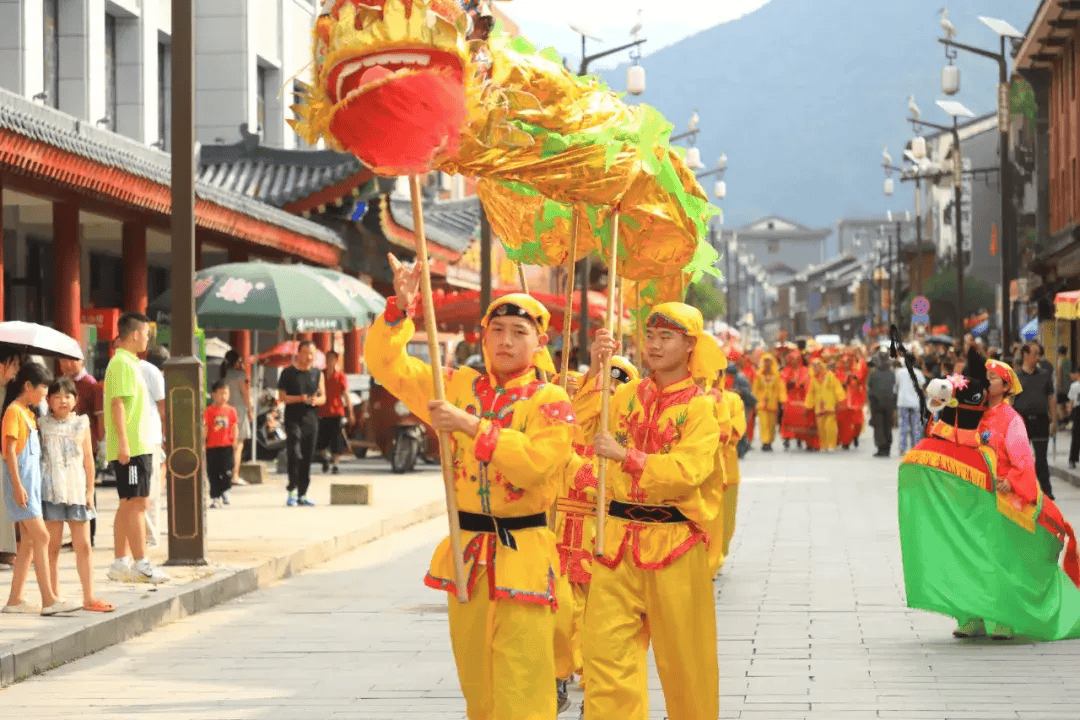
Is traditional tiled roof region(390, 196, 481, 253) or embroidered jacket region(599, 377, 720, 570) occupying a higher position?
traditional tiled roof region(390, 196, 481, 253)

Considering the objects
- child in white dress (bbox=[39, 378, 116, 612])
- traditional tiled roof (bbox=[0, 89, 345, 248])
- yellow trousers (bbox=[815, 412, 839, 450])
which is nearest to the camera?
child in white dress (bbox=[39, 378, 116, 612])

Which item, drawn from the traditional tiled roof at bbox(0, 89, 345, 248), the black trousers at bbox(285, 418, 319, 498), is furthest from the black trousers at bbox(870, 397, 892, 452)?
the black trousers at bbox(285, 418, 319, 498)

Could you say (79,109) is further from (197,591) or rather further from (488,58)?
(488,58)

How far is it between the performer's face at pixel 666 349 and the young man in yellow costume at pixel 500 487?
0.70 m

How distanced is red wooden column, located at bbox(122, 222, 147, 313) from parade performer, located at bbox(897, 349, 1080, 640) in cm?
1467

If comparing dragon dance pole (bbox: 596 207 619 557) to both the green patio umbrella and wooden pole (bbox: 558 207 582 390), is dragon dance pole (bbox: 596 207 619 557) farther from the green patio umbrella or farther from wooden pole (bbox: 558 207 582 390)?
the green patio umbrella

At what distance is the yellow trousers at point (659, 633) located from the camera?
7.21 meters

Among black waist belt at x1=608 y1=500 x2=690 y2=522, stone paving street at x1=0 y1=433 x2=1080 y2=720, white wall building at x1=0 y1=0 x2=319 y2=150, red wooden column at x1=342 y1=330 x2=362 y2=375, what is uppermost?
white wall building at x1=0 y1=0 x2=319 y2=150

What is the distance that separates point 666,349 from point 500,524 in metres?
1.26

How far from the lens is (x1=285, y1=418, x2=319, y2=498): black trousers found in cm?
1991

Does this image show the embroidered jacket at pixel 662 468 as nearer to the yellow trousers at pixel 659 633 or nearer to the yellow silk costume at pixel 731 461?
the yellow trousers at pixel 659 633

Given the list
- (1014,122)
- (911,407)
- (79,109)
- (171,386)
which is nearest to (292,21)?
(79,109)

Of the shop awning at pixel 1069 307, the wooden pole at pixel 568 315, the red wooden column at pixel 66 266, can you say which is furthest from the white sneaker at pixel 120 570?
the shop awning at pixel 1069 307

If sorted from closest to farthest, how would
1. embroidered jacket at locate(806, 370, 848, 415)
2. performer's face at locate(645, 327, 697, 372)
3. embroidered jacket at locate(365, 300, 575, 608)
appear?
embroidered jacket at locate(365, 300, 575, 608) → performer's face at locate(645, 327, 697, 372) → embroidered jacket at locate(806, 370, 848, 415)
